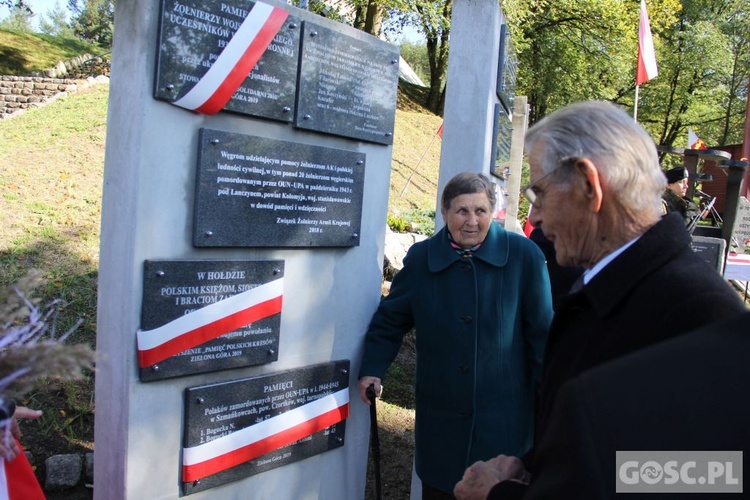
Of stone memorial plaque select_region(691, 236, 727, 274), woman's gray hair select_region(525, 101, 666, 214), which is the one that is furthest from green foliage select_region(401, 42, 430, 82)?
woman's gray hair select_region(525, 101, 666, 214)

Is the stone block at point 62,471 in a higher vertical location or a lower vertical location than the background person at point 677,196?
lower

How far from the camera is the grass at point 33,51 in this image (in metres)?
17.6

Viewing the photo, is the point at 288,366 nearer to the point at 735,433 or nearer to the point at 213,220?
the point at 213,220

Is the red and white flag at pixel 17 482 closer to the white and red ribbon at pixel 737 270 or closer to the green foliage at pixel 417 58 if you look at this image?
the white and red ribbon at pixel 737 270

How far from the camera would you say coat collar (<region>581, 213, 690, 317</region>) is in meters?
1.45

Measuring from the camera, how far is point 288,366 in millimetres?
2939

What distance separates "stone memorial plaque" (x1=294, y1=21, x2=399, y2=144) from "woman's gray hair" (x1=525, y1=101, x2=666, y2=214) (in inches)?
55.9

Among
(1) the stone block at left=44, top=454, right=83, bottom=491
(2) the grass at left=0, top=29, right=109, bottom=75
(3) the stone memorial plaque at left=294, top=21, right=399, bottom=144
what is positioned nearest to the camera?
(3) the stone memorial plaque at left=294, top=21, right=399, bottom=144

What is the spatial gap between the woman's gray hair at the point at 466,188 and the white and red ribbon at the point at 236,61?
40.5 inches

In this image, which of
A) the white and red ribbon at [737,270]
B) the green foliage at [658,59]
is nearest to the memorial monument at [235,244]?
the white and red ribbon at [737,270]

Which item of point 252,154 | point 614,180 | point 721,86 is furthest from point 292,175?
A: point 721,86

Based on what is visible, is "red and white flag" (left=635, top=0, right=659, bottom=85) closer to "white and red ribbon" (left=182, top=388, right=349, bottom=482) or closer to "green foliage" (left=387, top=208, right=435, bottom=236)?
"green foliage" (left=387, top=208, right=435, bottom=236)

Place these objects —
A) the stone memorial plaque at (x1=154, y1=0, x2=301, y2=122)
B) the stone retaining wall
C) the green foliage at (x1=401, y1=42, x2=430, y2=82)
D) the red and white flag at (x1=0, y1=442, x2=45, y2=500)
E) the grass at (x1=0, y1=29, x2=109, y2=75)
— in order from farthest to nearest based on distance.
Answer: the green foliage at (x1=401, y1=42, x2=430, y2=82) < the grass at (x1=0, y1=29, x2=109, y2=75) < the stone retaining wall < the stone memorial plaque at (x1=154, y1=0, x2=301, y2=122) < the red and white flag at (x1=0, y1=442, x2=45, y2=500)

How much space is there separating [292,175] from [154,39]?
2.54ft
